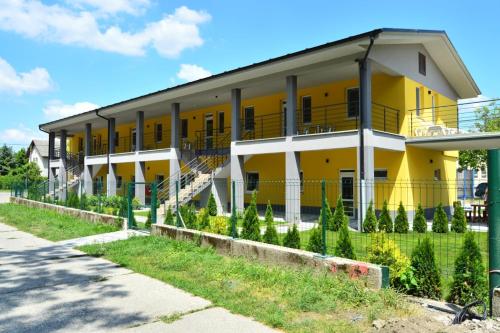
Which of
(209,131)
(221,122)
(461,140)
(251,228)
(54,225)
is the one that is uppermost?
(221,122)

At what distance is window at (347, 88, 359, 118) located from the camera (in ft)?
55.6

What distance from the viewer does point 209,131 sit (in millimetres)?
24391

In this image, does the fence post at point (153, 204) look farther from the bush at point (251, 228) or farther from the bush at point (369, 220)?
the bush at point (369, 220)

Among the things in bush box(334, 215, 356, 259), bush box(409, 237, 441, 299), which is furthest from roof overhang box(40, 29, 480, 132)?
bush box(409, 237, 441, 299)

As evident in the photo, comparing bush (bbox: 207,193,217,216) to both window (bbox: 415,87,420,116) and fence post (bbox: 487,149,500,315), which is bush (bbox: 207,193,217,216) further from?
fence post (bbox: 487,149,500,315)

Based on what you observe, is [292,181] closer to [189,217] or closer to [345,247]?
[189,217]

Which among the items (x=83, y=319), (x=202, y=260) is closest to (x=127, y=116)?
(x=202, y=260)

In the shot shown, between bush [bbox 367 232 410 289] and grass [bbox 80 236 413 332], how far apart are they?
1.91 ft

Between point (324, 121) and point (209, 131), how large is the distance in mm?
8820

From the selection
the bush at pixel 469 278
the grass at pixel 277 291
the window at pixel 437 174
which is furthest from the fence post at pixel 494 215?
the window at pixel 437 174

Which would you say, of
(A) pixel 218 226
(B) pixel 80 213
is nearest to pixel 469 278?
(A) pixel 218 226

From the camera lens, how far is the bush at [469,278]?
5266 mm

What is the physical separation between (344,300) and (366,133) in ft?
29.3

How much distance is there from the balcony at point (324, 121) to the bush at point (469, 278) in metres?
10.2
